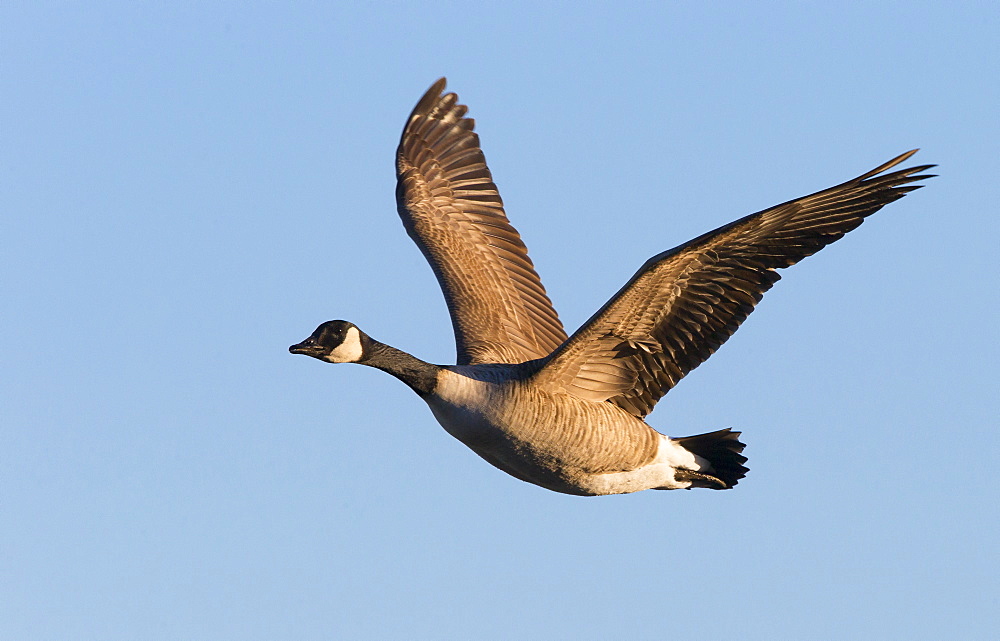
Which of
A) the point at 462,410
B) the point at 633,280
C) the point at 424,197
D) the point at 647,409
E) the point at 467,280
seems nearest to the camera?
the point at 633,280

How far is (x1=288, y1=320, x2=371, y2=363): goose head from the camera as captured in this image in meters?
10.4

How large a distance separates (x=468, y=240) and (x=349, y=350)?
314cm

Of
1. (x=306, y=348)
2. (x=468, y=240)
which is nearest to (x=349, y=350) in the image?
(x=306, y=348)

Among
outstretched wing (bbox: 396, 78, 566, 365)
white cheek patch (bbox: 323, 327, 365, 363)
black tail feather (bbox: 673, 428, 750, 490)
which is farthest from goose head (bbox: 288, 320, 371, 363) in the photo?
black tail feather (bbox: 673, 428, 750, 490)

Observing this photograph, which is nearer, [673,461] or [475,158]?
[673,461]

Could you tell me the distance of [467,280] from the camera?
41.6ft

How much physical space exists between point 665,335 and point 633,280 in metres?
1.07

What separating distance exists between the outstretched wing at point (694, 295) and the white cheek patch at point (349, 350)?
1648 mm

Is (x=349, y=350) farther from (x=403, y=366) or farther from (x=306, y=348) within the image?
(x=403, y=366)

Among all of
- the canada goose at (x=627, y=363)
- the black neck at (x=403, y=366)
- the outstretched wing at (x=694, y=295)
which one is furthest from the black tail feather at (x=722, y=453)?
the black neck at (x=403, y=366)

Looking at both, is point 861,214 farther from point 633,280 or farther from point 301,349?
point 301,349

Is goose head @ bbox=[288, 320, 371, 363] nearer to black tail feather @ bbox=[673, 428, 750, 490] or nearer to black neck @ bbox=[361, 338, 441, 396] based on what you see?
black neck @ bbox=[361, 338, 441, 396]

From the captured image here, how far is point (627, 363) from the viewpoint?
1039 cm

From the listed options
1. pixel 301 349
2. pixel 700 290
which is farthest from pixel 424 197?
pixel 700 290
